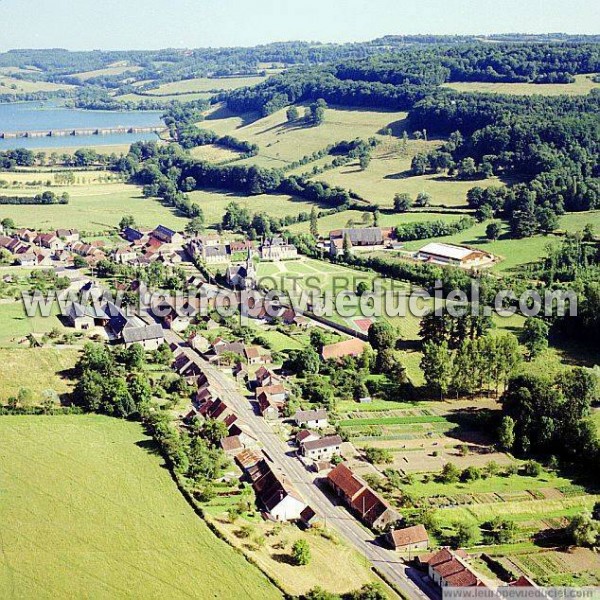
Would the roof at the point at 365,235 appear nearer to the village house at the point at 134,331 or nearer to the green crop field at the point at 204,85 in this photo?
the village house at the point at 134,331

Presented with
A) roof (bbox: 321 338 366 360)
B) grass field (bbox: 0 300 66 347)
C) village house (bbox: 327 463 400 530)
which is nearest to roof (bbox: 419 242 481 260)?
roof (bbox: 321 338 366 360)

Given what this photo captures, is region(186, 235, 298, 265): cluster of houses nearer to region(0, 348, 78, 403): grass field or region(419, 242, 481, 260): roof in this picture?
region(419, 242, 481, 260): roof

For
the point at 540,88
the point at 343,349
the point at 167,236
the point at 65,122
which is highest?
the point at 540,88

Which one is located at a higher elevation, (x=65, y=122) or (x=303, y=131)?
(x=65, y=122)

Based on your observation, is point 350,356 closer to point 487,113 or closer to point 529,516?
point 529,516

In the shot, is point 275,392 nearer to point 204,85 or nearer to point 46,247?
point 46,247

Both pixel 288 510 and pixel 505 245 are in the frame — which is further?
pixel 505 245

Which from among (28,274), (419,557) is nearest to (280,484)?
(419,557)

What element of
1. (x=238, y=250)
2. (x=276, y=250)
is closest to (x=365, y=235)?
(x=276, y=250)
